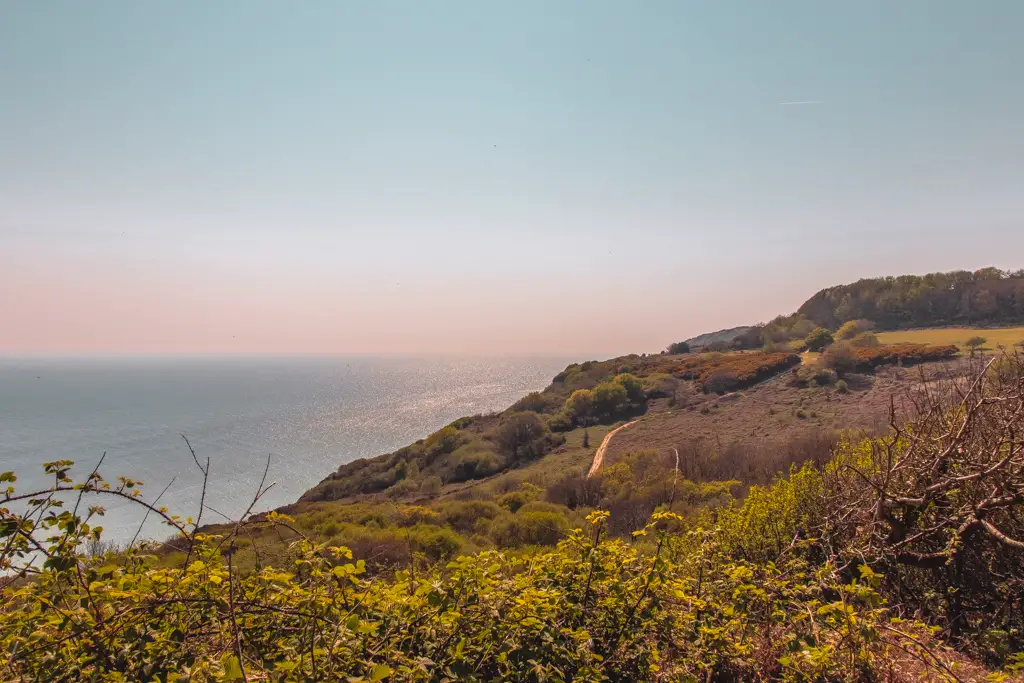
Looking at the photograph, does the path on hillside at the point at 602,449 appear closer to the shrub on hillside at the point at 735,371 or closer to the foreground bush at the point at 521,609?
the shrub on hillside at the point at 735,371

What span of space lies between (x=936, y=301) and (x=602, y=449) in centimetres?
4331

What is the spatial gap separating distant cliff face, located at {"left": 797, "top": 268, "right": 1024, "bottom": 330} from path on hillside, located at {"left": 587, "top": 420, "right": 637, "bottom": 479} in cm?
3450

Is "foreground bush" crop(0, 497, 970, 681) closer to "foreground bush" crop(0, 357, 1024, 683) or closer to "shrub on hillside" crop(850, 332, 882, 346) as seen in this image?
"foreground bush" crop(0, 357, 1024, 683)

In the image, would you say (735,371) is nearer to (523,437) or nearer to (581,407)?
(581,407)

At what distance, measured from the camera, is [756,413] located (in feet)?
75.5

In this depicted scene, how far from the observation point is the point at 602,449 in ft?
72.2

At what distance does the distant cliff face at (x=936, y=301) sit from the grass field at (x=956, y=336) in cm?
399

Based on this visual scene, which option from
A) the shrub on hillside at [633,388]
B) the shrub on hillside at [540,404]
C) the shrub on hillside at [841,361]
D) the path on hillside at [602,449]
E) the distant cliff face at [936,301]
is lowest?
the path on hillside at [602,449]

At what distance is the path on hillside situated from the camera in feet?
61.1

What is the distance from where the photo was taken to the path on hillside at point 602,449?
1862cm

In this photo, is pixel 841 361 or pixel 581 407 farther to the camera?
pixel 581 407

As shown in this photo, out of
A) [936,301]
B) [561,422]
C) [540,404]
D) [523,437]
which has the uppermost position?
[936,301]

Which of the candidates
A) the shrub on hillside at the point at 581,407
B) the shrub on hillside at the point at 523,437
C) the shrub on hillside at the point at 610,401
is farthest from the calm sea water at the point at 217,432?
the shrub on hillside at the point at 610,401

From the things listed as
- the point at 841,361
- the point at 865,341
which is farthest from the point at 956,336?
the point at 841,361
